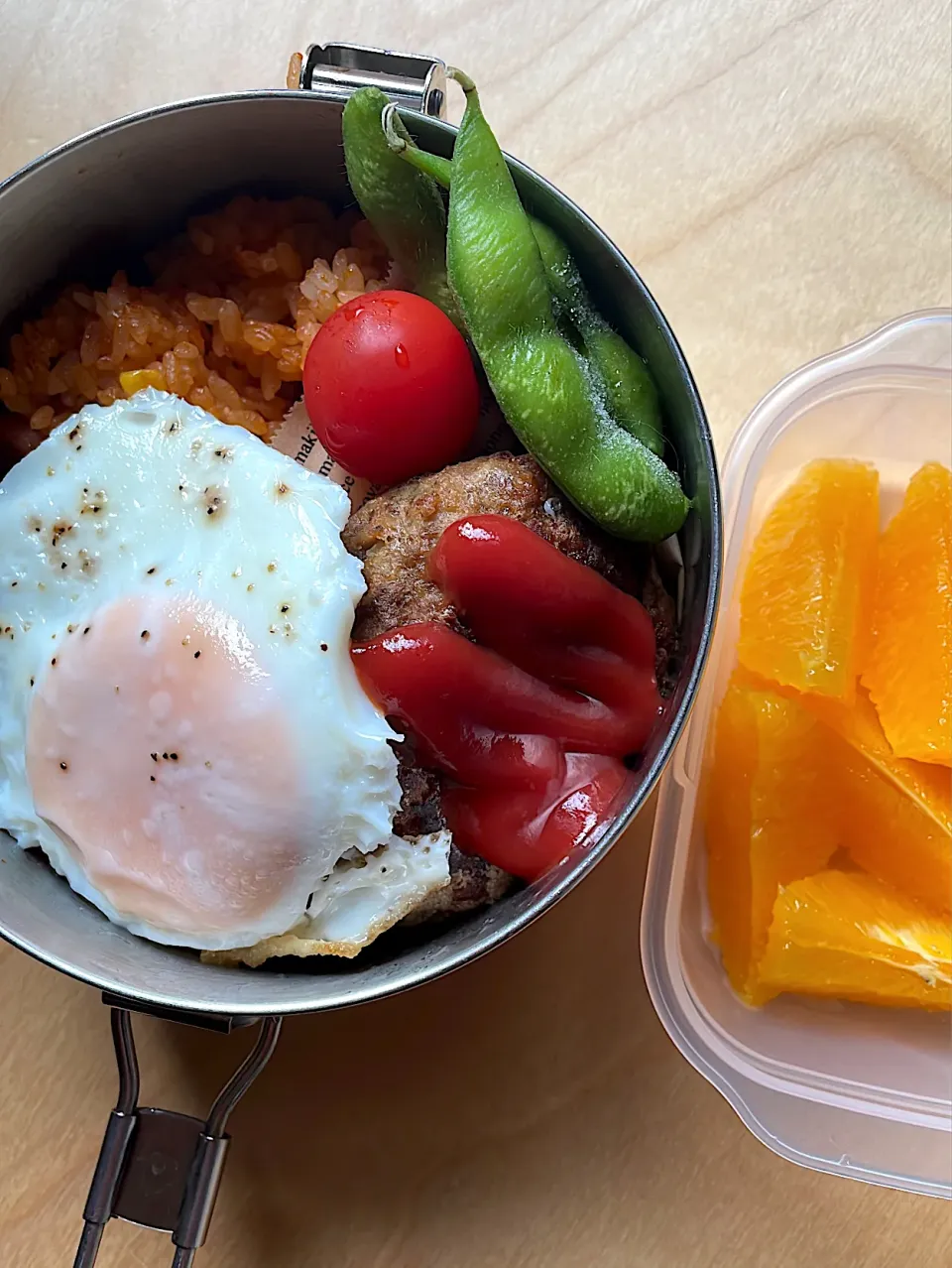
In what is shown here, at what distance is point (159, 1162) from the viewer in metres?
0.76

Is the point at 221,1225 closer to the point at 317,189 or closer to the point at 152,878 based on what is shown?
the point at 152,878

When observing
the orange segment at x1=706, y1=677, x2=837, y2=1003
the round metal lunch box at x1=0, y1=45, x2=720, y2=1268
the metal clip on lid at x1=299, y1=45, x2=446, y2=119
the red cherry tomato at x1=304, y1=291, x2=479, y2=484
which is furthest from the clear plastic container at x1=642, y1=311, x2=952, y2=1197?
the metal clip on lid at x1=299, y1=45, x2=446, y2=119

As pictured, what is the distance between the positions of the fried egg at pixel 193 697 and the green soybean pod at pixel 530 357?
15 centimetres

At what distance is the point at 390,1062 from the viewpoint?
0.93 m

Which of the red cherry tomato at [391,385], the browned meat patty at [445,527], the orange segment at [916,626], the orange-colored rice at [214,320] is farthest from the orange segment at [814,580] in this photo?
the orange-colored rice at [214,320]

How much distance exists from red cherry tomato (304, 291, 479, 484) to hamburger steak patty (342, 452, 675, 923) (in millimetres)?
34

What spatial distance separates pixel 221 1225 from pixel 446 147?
2.91 feet

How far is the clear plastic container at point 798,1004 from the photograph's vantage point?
0.89 metres

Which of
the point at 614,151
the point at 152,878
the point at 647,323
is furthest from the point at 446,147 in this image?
the point at 152,878

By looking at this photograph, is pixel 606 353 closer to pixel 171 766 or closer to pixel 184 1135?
pixel 171 766

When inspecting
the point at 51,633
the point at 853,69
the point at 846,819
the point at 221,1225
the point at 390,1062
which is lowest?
the point at 221,1225

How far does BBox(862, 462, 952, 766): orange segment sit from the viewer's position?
0.85 metres

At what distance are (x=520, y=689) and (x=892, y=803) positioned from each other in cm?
35

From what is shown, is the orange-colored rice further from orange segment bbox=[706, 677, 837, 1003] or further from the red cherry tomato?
orange segment bbox=[706, 677, 837, 1003]
